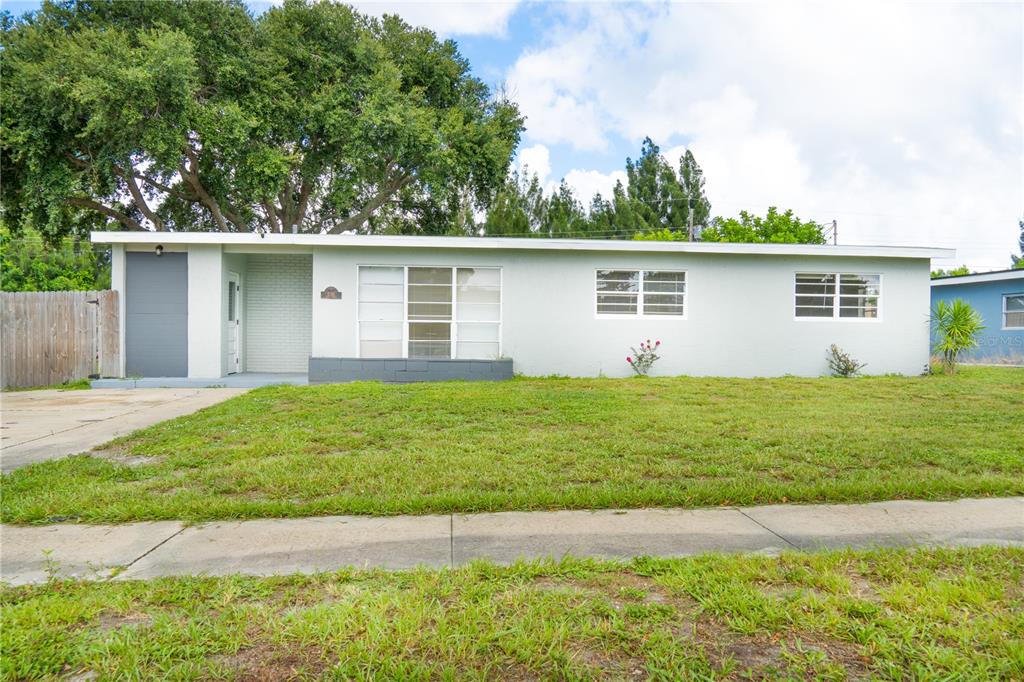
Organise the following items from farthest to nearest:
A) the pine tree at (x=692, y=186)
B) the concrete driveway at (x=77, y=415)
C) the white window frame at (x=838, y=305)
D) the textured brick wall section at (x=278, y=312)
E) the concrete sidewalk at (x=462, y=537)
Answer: the pine tree at (x=692, y=186) → the textured brick wall section at (x=278, y=312) → the white window frame at (x=838, y=305) → the concrete driveway at (x=77, y=415) → the concrete sidewalk at (x=462, y=537)

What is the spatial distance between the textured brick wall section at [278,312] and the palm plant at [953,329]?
47.7ft

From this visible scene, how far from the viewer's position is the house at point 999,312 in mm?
18766

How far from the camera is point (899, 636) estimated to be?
233cm

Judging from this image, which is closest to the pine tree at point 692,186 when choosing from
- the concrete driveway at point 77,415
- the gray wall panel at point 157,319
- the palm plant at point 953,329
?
the palm plant at point 953,329

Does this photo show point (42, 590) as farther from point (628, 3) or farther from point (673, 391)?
point (628, 3)

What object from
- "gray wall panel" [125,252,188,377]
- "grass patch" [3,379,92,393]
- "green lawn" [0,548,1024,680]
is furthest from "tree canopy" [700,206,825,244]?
"green lawn" [0,548,1024,680]

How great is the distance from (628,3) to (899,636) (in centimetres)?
1390

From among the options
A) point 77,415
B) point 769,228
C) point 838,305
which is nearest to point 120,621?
point 77,415

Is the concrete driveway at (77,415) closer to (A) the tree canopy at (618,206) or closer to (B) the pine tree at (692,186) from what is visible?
(A) the tree canopy at (618,206)

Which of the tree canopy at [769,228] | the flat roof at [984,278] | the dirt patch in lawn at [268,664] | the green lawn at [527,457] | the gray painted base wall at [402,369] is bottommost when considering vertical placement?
the dirt patch in lawn at [268,664]

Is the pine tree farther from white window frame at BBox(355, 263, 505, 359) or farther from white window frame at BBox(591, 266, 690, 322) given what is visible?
white window frame at BBox(355, 263, 505, 359)

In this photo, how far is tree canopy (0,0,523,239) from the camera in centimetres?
1532

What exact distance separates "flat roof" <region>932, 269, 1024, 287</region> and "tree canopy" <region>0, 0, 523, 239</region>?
16408mm

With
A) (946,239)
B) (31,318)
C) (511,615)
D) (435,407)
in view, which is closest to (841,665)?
(511,615)
